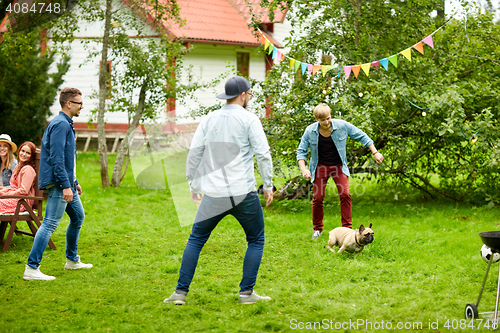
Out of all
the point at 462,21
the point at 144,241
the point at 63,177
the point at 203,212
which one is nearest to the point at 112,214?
the point at 144,241

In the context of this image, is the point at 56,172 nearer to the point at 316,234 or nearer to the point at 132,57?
the point at 316,234

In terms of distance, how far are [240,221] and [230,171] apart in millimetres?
449

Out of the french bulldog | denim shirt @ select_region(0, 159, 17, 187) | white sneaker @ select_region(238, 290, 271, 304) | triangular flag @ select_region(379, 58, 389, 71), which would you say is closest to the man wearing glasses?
white sneaker @ select_region(238, 290, 271, 304)

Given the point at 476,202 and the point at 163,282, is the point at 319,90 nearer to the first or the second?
the point at 476,202

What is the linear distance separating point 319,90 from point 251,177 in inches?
217

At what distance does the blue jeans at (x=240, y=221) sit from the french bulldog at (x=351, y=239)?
6.23ft

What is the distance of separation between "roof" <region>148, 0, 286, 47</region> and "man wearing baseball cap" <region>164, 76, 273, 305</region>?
1444cm

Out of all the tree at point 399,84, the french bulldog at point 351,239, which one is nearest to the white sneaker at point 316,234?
the french bulldog at point 351,239

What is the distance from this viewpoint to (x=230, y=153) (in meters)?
4.64

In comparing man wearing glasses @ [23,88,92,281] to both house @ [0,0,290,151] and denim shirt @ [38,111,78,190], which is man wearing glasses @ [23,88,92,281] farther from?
house @ [0,0,290,151]

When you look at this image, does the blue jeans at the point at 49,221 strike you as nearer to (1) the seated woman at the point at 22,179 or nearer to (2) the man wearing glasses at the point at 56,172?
(2) the man wearing glasses at the point at 56,172

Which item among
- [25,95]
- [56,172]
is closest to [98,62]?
[25,95]

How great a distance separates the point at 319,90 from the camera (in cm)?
985

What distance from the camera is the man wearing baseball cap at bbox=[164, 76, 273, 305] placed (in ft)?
15.1
